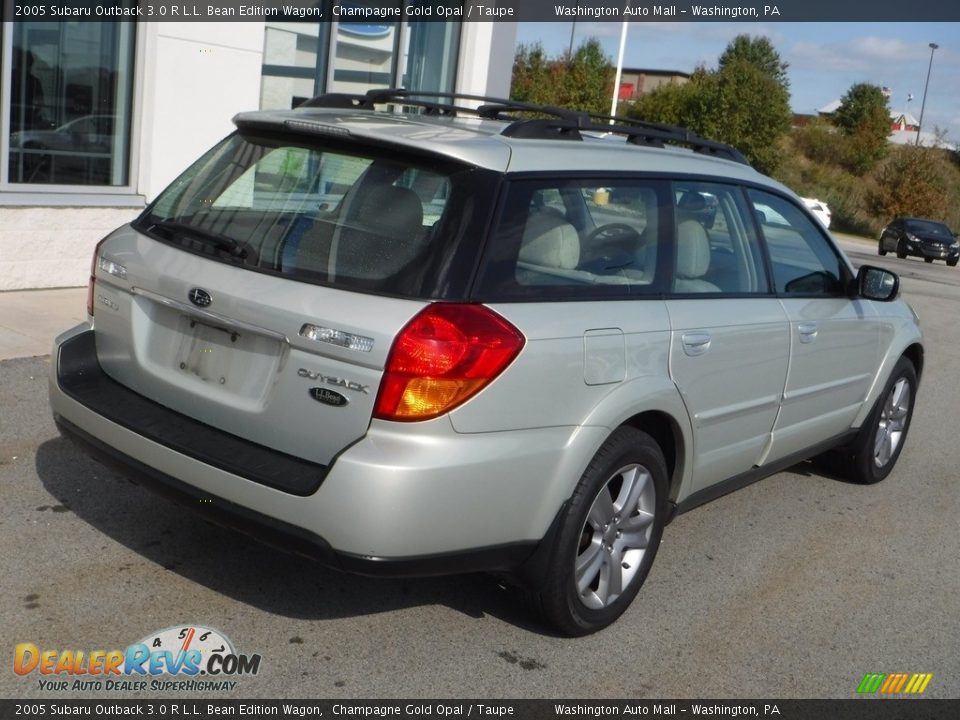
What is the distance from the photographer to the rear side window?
3.63 metres

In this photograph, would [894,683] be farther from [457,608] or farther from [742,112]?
[742,112]

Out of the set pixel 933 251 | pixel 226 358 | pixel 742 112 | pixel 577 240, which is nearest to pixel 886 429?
pixel 577 240

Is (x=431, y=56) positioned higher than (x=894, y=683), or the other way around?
(x=431, y=56)

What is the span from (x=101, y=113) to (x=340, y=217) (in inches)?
257

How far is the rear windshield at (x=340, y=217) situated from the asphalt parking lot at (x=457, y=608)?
122 cm

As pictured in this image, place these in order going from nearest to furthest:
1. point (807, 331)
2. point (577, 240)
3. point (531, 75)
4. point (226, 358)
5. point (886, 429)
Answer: point (226, 358) < point (577, 240) < point (807, 331) < point (886, 429) < point (531, 75)

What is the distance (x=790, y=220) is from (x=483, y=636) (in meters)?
2.61

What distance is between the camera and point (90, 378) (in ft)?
13.4

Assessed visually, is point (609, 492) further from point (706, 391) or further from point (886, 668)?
point (886, 668)

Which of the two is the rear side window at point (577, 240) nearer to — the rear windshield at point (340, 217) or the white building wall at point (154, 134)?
the rear windshield at point (340, 217)

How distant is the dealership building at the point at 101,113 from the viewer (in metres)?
8.71

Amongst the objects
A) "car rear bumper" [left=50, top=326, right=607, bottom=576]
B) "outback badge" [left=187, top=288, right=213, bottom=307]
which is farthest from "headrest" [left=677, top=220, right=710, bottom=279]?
"outback badge" [left=187, top=288, right=213, bottom=307]

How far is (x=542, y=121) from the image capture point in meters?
4.25

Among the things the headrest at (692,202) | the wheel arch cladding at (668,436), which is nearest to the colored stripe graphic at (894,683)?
the wheel arch cladding at (668,436)
